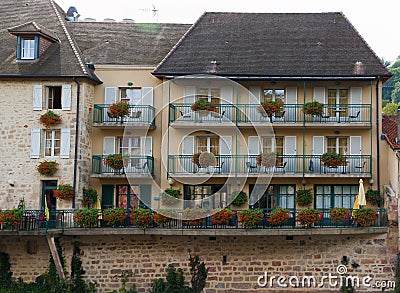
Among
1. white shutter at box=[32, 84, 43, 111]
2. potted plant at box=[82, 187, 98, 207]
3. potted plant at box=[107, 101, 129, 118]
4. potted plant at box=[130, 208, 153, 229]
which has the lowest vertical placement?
potted plant at box=[130, 208, 153, 229]

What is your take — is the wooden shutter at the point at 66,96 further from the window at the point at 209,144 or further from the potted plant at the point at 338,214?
the potted plant at the point at 338,214

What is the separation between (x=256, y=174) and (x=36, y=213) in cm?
881

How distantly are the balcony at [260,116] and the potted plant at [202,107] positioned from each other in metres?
0.12

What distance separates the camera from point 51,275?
91.7ft

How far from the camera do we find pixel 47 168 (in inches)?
1161

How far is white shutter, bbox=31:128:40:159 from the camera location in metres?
29.9

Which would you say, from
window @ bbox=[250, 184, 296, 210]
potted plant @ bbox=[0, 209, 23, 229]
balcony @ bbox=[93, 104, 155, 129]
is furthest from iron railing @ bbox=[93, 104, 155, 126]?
potted plant @ bbox=[0, 209, 23, 229]

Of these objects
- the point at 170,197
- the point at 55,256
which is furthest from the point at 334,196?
the point at 55,256

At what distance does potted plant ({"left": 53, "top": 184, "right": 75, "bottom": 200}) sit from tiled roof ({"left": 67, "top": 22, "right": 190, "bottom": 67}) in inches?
230

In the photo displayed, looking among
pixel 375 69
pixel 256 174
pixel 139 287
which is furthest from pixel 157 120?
pixel 375 69

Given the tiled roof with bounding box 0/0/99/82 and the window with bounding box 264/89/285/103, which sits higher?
the tiled roof with bounding box 0/0/99/82

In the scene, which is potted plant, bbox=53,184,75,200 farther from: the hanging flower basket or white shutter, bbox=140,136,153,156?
the hanging flower basket

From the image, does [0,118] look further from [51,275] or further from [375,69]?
[375,69]

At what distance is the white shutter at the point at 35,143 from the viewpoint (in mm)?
29875
